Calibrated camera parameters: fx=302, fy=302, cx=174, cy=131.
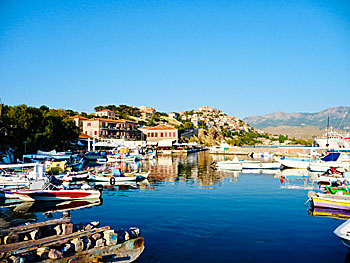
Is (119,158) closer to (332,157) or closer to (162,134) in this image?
(332,157)

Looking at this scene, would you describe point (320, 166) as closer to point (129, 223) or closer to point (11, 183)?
point (129, 223)

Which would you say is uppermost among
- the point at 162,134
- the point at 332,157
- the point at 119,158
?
the point at 162,134

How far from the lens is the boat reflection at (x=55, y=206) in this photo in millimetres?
20589

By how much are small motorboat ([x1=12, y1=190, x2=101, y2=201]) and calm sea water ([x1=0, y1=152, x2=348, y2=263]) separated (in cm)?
134

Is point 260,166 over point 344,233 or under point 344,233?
over

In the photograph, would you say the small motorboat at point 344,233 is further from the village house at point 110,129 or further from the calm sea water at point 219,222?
the village house at point 110,129

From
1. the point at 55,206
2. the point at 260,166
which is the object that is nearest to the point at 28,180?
the point at 55,206

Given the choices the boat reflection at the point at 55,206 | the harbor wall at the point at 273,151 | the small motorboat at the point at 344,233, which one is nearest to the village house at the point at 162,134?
the harbor wall at the point at 273,151

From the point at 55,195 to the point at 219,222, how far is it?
1273 cm

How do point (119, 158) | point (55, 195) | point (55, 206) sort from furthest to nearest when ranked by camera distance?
point (119, 158)
point (55, 195)
point (55, 206)

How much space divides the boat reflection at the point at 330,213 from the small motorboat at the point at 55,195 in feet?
50.4

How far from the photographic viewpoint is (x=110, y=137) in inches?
3706

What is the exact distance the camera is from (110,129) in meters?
94.9

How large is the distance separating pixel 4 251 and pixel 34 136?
4430 cm
